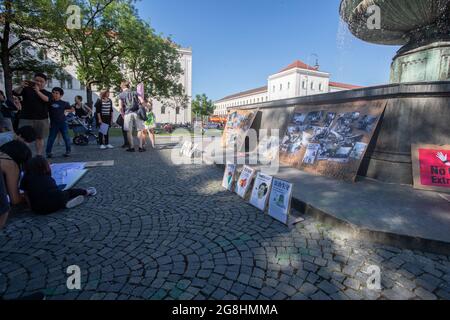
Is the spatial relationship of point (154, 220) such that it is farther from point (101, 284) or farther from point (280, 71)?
point (280, 71)

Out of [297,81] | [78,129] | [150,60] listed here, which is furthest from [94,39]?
[297,81]

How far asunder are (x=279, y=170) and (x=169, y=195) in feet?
8.79

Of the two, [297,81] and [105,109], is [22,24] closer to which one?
[105,109]

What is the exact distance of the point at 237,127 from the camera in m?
9.18

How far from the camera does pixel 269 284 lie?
1994 millimetres

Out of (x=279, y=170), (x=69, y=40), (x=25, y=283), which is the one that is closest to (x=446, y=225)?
Answer: (x=279, y=170)

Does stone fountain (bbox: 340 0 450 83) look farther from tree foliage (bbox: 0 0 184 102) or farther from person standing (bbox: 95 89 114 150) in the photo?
tree foliage (bbox: 0 0 184 102)

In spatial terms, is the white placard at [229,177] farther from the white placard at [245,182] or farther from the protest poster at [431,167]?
the protest poster at [431,167]

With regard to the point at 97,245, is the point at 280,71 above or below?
above

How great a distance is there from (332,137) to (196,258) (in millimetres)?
4215

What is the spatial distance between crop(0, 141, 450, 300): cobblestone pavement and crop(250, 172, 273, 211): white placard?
0.44 ft

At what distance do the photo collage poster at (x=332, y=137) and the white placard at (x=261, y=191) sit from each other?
1996mm

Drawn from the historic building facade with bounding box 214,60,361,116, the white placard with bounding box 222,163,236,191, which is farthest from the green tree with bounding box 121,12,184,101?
the historic building facade with bounding box 214,60,361,116

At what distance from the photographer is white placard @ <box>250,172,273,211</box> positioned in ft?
11.7
